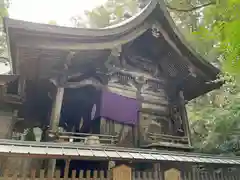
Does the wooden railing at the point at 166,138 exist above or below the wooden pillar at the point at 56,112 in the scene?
below

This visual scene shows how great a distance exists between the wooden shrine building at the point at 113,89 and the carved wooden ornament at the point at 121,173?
378 millimetres

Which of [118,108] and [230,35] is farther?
[118,108]

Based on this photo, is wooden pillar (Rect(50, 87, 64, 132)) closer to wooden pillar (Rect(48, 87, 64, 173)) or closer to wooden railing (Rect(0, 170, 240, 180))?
wooden pillar (Rect(48, 87, 64, 173))

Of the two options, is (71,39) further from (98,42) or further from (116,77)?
(116,77)

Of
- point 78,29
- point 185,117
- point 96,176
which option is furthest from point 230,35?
point 185,117

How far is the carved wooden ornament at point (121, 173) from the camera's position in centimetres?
475

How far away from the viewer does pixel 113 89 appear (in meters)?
8.52

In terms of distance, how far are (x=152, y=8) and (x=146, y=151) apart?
17.4 feet

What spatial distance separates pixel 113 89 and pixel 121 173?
4.15 metres

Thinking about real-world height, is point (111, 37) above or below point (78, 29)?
above

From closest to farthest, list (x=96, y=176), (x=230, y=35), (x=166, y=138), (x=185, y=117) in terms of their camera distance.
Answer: (x=230, y=35) → (x=96, y=176) → (x=166, y=138) → (x=185, y=117)

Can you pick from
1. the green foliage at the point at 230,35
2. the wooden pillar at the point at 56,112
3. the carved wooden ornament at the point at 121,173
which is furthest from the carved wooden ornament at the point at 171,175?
the wooden pillar at the point at 56,112

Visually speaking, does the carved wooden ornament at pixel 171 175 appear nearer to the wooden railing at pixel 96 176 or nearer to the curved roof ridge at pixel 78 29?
the wooden railing at pixel 96 176

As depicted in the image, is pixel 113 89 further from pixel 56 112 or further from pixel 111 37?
pixel 56 112
